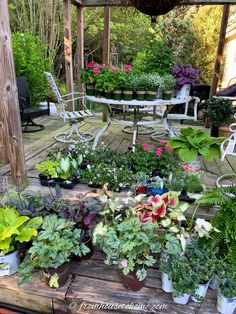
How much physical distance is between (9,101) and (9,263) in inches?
45.3

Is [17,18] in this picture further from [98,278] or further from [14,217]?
[98,278]

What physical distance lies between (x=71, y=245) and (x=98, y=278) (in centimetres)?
31

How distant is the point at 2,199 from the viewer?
6.11 feet

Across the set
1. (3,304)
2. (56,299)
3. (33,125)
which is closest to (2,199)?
(3,304)

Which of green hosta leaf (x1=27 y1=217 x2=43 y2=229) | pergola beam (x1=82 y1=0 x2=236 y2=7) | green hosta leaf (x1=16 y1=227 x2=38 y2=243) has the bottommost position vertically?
green hosta leaf (x1=16 y1=227 x2=38 y2=243)

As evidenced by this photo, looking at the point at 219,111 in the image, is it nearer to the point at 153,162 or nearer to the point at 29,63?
the point at 153,162

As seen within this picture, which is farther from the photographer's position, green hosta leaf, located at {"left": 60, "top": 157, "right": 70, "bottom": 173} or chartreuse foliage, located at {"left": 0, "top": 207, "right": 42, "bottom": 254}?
green hosta leaf, located at {"left": 60, "top": 157, "right": 70, "bottom": 173}

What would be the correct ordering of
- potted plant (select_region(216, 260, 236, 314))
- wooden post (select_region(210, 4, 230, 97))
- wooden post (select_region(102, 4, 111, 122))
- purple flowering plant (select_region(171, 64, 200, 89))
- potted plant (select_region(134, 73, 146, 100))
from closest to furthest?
potted plant (select_region(216, 260, 236, 314))
potted plant (select_region(134, 73, 146, 100))
purple flowering plant (select_region(171, 64, 200, 89))
wooden post (select_region(210, 4, 230, 97))
wooden post (select_region(102, 4, 111, 122))

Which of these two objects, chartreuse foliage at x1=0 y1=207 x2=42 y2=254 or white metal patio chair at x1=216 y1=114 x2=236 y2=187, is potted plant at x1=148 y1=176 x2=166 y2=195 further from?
chartreuse foliage at x1=0 y1=207 x2=42 y2=254

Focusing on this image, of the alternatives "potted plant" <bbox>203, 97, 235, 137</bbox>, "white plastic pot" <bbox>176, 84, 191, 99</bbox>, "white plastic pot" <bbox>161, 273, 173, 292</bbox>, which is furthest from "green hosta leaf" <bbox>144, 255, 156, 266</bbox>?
"potted plant" <bbox>203, 97, 235, 137</bbox>

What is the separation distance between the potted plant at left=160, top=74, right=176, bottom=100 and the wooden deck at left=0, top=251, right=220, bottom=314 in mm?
1915

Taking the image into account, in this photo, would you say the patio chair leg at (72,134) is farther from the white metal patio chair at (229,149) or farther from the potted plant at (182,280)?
the potted plant at (182,280)

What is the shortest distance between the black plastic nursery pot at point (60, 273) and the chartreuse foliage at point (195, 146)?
4.28 ft

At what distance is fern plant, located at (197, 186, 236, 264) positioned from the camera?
149cm
